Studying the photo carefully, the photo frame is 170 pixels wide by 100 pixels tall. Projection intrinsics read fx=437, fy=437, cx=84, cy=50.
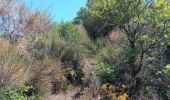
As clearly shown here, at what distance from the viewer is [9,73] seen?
12.4 meters

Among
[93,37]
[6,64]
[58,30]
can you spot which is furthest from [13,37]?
[93,37]

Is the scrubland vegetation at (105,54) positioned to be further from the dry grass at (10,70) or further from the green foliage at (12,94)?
the dry grass at (10,70)

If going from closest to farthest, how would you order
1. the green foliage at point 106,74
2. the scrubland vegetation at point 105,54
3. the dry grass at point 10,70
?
the dry grass at point 10,70 < the scrubland vegetation at point 105,54 < the green foliage at point 106,74

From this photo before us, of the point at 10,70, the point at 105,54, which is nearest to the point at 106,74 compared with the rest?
the point at 105,54

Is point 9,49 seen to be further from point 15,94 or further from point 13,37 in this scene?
point 13,37

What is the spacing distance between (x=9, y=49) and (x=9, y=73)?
4.25ft

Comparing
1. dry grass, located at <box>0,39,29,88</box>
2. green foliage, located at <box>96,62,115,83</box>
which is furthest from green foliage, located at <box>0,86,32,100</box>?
green foliage, located at <box>96,62,115,83</box>

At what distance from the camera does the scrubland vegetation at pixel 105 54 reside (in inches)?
676

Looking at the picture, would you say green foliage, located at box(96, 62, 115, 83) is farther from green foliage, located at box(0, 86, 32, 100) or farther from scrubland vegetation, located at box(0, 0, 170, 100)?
green foliage, located at box(0, 86, 32, 100)

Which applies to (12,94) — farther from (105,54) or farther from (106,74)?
(105,54)

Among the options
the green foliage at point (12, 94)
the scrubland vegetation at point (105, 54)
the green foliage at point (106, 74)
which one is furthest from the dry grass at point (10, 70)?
the green foliage at point (106, 74)

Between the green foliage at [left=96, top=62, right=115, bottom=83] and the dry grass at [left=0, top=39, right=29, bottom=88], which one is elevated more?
the dry grass at [left=0, top=39, right=29, bottom=88]

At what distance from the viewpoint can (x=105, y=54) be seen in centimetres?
1945

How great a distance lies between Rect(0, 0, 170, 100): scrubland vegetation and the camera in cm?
1717
